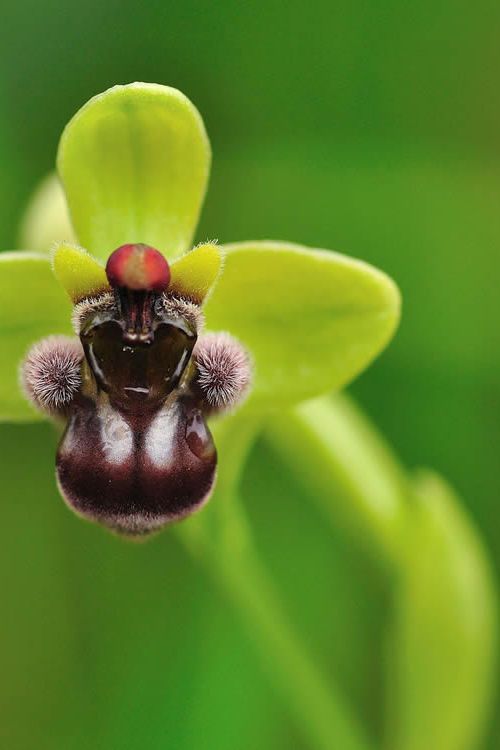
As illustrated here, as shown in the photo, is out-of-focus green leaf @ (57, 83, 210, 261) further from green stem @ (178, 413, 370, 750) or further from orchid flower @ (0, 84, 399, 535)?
green stem @ (178, 413, 370, 750)

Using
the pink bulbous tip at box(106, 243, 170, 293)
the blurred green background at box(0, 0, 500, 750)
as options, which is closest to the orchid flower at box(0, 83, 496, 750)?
the pink bulbous tip at box(106, 243, 170, 293)

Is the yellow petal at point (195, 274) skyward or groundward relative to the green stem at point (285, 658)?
skyward

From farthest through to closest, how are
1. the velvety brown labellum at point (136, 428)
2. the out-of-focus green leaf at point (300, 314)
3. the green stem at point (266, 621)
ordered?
1. the green stem at point (266, 621)
2. the out-of-focus green leaf at point (300, 314)
3. the velvety brown labellum at point (136, 428)

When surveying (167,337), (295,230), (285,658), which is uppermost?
(167,337)

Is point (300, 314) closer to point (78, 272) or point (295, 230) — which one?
point (78, 272)

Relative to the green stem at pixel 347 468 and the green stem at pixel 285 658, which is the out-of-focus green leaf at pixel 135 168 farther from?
the green stem at pixel 285 658

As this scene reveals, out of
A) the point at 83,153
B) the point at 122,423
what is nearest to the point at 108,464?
the point at 122,423

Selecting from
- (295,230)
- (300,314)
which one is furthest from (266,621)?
(295,230)

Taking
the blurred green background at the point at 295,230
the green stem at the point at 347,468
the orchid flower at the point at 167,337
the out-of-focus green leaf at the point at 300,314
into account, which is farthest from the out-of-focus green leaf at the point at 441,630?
the out-of-focus green leaf at the point at 300,314

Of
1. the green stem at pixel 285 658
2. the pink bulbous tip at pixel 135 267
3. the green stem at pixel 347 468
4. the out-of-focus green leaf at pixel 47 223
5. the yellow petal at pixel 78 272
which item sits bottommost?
the green stem at pixel 285 658
